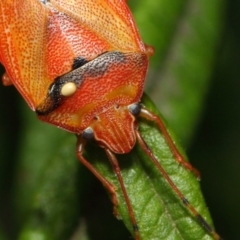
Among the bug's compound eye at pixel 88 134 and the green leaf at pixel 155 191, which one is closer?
the green leaf at pixel 155 191

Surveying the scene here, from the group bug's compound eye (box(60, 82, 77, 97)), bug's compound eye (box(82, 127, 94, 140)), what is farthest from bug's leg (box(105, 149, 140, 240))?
bug's compound eye (box(60, 82, 77, 97))

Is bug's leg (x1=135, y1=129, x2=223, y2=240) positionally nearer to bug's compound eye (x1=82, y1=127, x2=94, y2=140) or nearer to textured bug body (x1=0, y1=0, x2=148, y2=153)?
textured bug body (x1=0, y1=0, x2=148, y2=153)

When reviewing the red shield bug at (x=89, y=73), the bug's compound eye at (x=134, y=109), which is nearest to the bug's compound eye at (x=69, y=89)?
the red shield bug at (x=89, y=73)

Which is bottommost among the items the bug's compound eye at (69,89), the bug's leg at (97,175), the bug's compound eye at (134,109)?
the bug's leg at (97,175)

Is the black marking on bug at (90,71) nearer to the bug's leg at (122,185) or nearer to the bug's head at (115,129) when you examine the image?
the bug's head at (115,129)

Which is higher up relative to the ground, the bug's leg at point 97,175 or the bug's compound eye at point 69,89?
the bug's compound eye at point 69,89

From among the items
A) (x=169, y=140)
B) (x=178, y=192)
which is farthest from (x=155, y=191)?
(x=169, y=140)

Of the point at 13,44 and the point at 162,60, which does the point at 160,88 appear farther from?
the point at 13,44

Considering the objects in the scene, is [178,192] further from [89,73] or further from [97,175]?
[89,73]
